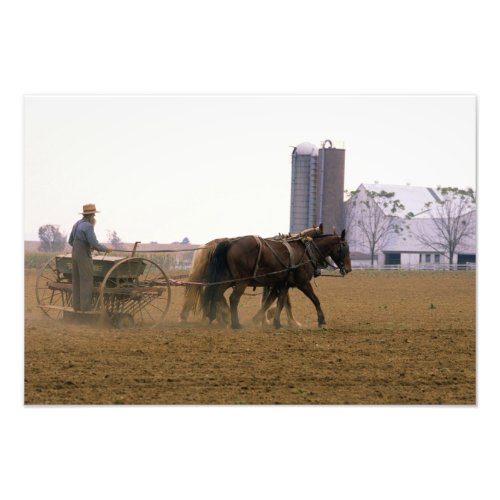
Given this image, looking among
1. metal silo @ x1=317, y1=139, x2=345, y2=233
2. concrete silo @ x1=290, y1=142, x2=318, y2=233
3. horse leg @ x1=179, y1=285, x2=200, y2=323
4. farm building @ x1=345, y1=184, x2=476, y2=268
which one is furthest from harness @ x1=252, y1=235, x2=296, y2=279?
metal silo @ x1=317, y1=139, x2=345, y2=233

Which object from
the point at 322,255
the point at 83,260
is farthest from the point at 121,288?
the point at 322,255

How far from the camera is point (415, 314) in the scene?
16.9m

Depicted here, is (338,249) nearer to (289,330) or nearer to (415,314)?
(289,330)

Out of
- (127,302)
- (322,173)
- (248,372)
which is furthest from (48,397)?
(322,173)

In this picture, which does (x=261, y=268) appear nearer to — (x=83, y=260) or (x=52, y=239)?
(x=83, y=260)

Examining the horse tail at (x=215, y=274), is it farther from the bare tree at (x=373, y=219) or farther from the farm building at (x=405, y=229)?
the bare tree at (x=373, y=219)

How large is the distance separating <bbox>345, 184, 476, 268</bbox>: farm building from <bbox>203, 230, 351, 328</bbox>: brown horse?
1434 cm

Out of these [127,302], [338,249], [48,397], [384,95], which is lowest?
[48,397]

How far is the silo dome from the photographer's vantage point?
3569cm

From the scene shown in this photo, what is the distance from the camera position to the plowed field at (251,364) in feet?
31.2

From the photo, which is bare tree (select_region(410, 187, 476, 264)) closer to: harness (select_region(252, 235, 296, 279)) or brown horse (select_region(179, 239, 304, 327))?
harness (select_region(252, 235, 296, 279))

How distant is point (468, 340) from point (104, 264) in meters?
5.95

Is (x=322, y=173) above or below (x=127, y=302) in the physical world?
above

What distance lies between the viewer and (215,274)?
13172mm
